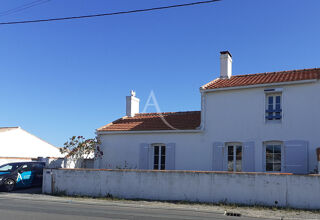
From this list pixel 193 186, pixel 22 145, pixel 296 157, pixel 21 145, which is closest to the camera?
pixel 193 186

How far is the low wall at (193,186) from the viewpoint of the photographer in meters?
11.8

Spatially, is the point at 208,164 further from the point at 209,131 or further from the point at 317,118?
the point at 317,118

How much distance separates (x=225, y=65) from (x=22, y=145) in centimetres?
1971

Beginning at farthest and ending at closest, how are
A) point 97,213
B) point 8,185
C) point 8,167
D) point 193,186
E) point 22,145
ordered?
point 22,145 → point 8,167 → point 8,185 → point 193,186 → point 97,213

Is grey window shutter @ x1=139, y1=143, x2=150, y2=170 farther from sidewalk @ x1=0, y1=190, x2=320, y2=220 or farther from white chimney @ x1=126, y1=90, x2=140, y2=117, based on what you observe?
white chimney @ x1=126, y1=90, x2=140, y2=117

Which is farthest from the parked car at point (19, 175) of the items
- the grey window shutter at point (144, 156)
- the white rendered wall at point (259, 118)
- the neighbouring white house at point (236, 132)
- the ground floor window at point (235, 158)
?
the ground floor window at point (235, 158)

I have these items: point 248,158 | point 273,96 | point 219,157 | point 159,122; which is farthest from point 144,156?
point 273,96

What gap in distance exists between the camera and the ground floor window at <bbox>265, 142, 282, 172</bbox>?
15.0 m

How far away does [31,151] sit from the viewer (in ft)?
98.2

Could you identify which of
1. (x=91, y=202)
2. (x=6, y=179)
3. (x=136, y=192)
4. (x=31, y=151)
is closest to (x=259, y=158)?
(x=136, y=192)

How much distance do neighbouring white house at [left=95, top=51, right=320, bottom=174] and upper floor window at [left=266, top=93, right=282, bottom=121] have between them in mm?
35

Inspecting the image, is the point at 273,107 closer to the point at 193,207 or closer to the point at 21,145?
Result: the point at 193,207

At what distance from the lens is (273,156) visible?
595 inches

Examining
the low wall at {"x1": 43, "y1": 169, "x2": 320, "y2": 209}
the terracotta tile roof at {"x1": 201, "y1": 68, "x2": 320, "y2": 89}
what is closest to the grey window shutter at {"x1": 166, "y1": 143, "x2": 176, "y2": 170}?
the low wall at {"x1": 43, "y1": 169, "x2": 320, "y2": 209}
